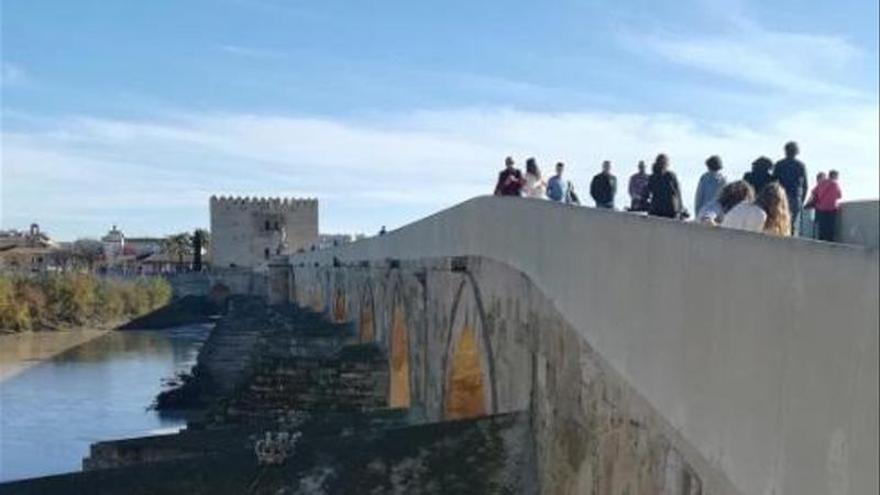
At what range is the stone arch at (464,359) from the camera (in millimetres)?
7152

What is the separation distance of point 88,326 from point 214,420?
42.0 metres

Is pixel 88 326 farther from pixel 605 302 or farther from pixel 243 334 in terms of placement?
pixel 605 302

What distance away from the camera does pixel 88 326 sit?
166 ft

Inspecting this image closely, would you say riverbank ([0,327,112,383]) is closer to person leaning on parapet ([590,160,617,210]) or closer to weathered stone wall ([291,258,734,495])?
weathered stone wall ([291,258,734,495])

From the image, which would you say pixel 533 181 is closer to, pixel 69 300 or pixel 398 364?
pixel 398 364

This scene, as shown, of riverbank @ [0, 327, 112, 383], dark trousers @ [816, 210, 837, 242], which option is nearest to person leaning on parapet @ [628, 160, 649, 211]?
dark trousers @ [816, 210, 837, 242]

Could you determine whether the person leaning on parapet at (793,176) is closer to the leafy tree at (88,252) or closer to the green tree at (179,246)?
the leafy tree at (88,252)

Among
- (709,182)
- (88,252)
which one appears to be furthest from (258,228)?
(709,182)

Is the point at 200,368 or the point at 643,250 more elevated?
the point at 643,250

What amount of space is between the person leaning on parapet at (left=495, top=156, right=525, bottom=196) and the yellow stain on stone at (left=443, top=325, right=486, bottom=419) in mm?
1356

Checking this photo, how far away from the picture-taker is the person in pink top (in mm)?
6148

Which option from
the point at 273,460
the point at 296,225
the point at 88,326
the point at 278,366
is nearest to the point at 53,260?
the point at 88,326

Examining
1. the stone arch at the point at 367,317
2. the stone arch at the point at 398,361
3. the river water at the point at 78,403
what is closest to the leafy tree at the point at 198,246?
the river water at the point at 78,403

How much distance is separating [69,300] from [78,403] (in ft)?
82.1
